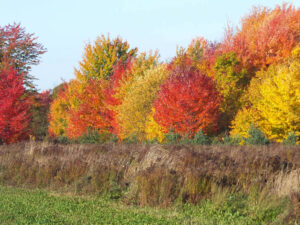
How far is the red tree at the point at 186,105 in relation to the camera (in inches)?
1005

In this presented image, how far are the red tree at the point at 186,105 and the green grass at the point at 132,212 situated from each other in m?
15.5

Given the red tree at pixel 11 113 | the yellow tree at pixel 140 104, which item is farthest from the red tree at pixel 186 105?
the red tree at pixel 11 113

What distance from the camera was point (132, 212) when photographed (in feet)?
30.2

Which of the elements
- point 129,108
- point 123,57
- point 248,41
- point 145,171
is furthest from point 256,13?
point 145,171

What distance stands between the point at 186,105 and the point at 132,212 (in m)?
16.9

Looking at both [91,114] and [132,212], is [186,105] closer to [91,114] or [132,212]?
[91,114]

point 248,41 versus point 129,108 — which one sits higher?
point 248,41

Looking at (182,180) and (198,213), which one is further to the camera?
(182,180)

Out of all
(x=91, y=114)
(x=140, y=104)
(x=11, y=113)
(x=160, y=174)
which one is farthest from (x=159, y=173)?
(x=91, y=114)

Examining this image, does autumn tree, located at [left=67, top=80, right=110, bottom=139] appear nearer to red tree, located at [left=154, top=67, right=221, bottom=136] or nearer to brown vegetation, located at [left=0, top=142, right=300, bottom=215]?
red tree, located at [left=154, top=67, right=221, bottom=136]

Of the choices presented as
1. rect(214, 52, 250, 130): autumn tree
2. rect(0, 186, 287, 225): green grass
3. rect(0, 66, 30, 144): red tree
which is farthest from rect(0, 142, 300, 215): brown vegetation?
rect(214, 52, 250, 130): autumn tree

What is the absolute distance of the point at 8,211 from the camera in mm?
9453

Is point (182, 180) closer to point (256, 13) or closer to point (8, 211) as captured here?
point (8, 211)

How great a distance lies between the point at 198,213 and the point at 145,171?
238 cm
